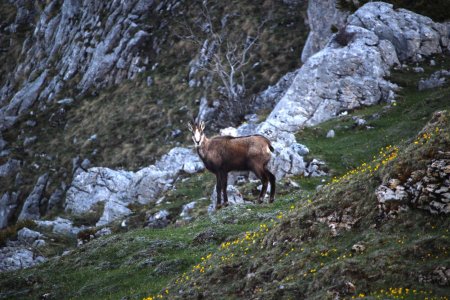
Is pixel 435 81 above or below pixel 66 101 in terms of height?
below

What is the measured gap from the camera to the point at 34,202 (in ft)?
181

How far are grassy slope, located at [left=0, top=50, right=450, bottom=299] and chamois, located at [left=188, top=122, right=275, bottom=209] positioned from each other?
142 centimetres

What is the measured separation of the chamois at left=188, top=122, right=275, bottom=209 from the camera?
25.7 meters

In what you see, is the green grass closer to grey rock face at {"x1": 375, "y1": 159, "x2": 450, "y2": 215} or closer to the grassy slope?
the grassy slope

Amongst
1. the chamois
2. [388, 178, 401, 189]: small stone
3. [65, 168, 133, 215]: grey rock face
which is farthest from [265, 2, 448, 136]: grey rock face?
[388, 178, 401, 189]: small stone

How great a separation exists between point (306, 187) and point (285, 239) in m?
14.6

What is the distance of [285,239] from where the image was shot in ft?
49.4

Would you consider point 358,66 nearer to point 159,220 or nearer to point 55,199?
point 159,220

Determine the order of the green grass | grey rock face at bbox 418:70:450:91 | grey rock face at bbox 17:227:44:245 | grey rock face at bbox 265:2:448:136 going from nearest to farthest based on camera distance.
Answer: the green grass → grey rock face at bbox 17:227:44:245 → grey rock face at bbox 418:70:450:91 → grey rock face at bbox 265:2:448:136

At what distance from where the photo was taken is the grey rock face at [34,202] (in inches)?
2096

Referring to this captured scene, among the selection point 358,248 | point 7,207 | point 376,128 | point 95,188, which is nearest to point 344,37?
point 376,128

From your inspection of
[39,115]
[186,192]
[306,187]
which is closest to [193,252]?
[306,187]

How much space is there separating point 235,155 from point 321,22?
91.5ft

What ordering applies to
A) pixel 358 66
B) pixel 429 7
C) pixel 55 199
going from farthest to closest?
pixel 55 199
pixel 429 7
pixel 358 66
